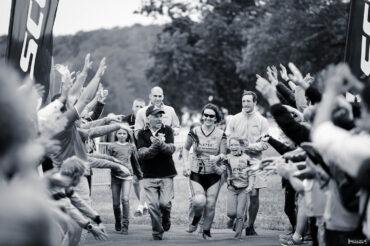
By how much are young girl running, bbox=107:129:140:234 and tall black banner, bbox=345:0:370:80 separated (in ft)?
13.9

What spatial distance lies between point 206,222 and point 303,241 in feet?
4.96

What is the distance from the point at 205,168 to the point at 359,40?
3433mm

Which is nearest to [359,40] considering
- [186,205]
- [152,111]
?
[152,111]

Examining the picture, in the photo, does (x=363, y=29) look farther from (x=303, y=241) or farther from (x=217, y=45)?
(x=217, y=45)

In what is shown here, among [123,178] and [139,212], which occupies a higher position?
[123,178]

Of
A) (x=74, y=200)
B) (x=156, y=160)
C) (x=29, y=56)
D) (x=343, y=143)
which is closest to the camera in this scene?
(x=343, y=143)

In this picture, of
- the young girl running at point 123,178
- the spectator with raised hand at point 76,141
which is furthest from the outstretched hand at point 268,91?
the young girl running at point 123,178

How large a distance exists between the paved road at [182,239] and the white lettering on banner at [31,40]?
3.19 m

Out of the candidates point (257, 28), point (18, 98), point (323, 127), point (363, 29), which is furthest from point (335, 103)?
point (257, 28)

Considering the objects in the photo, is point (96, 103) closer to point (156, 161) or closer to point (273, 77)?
point (156, 161)

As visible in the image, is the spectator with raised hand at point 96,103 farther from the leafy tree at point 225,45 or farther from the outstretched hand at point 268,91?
the leafy tree at point 225,45

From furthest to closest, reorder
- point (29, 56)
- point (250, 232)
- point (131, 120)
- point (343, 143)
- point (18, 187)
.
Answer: point (131, 120), point (250, 232), point (29, 56), point (343, 143), point (18, 187)

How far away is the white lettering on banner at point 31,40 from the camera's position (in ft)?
30.3

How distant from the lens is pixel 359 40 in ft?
32.7
